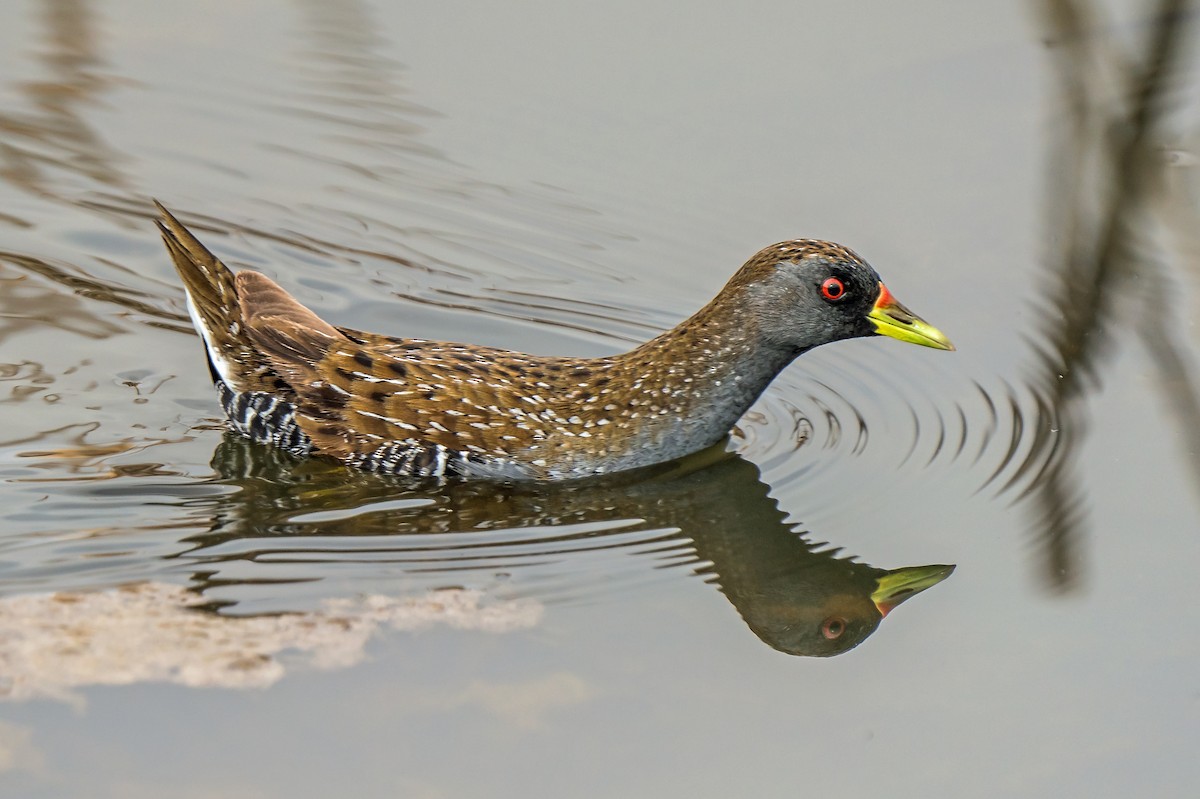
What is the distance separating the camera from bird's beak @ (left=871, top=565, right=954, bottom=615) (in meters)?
6.49

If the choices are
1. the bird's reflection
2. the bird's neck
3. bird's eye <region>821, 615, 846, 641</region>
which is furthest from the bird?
bird's eye <region>821, 615, 846, 641</region>

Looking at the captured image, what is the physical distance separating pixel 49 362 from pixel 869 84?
512cm

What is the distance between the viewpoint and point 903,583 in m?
6.59

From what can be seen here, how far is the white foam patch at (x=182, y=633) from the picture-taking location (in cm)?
567

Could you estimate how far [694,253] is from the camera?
924cm

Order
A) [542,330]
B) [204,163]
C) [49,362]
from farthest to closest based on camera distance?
[204,163] < [542,330] < [49,362]

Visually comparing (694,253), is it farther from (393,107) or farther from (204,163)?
(204,163)

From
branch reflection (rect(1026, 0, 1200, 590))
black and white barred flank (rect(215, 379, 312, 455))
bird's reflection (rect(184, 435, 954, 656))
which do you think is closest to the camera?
Result: bird's reflection (rect(184, 435, 954, 656))

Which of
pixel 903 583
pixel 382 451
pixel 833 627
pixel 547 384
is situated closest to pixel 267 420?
pixel 382 451

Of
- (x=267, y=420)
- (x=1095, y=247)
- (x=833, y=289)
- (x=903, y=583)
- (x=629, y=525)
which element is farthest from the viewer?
(x=1095, y=247)

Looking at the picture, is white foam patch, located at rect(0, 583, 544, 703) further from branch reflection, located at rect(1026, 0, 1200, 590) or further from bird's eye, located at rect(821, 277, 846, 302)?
branch reflection, located at rect(1026, 0, 1200, 590)

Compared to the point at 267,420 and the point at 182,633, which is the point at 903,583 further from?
the point at 267,420

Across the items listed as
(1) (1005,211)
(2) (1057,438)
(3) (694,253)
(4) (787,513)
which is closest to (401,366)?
(4) (787,513)

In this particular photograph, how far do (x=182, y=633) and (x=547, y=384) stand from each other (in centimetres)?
214
